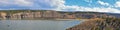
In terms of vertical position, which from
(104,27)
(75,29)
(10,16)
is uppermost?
(104,27)

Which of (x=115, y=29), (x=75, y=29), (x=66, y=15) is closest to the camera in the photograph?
(x=115, y=29)

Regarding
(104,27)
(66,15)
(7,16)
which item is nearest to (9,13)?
(7,16)

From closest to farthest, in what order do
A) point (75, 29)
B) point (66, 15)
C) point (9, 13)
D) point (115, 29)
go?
point (115, 29)
point (75, 29)
point (66, 15)
point (9, 13)

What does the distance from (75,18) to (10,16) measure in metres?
10.5

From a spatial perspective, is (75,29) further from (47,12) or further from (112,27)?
(47,12)

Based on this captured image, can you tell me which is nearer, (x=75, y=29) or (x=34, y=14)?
(x=75, y=29)

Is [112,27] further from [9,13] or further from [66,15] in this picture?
[9,13]

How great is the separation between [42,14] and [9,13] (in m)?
4.61

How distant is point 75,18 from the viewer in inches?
1689

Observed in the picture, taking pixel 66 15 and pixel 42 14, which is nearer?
pixel 66 15

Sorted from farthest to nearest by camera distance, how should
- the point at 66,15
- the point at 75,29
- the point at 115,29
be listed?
the point at 66,15 → the point at 75,29 → the point at 115,29

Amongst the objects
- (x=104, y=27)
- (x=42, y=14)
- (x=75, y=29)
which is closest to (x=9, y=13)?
(x=42, y=14)

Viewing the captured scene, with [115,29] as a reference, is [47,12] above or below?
below

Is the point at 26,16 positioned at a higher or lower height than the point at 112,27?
lower
